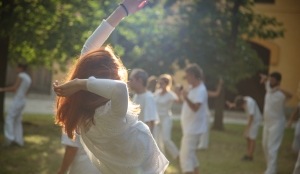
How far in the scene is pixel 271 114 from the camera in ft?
34.9

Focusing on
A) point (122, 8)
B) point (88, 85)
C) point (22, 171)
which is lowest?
point (22, 171)

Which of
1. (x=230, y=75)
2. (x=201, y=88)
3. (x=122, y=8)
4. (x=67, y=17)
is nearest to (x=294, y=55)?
(x=230, y=75)

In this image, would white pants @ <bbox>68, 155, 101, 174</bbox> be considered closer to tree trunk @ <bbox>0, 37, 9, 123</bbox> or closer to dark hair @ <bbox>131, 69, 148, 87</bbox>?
dark hair @ <bbox>131, 69, 148, 87</bbox>

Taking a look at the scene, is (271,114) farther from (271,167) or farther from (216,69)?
(216,69)

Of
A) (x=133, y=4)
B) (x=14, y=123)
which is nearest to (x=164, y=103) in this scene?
(x=14, y=123)

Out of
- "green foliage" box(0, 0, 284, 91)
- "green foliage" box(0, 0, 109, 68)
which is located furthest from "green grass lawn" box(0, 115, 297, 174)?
"green foliage" box(0, 0, 109, 68)

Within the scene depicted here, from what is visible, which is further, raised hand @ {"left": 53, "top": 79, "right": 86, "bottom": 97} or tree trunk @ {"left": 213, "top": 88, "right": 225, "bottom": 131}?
tree trunk @ {"left": 213, "top": 88, "right": 225, "bottom": 131}

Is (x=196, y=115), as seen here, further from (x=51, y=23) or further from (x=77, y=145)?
(x=51, y=23)

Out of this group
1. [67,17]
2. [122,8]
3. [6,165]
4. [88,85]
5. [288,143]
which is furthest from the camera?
[288,143]

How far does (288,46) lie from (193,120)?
19.7 meters

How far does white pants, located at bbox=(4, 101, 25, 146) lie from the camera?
12.2 metres

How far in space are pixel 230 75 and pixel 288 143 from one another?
2.99 metres

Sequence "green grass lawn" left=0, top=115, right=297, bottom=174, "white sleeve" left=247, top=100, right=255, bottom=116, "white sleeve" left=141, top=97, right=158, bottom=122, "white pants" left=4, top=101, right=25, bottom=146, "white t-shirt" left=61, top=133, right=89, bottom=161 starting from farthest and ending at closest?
"white pants" left=4, top=101, right=25, bottom=146 → "white sleeve" left=247, top=100, right=255, bottom=116 → "green grass lawn" left=0, top=115, right=297, bottom=174 → "white sleeve" left=141, top=97, right=158, bottom=122 → "white t-shirt" left=61, top=133, right=89, bottom=161

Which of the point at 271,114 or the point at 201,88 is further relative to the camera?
the point at 271,114
